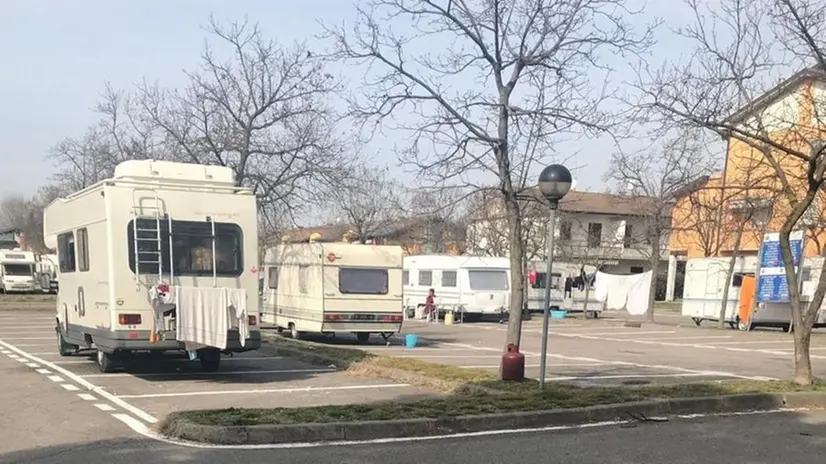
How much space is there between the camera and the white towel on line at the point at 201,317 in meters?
12.4

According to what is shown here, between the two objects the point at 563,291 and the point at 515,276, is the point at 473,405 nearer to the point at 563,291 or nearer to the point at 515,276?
the point at 515,276

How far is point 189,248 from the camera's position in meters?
13.0

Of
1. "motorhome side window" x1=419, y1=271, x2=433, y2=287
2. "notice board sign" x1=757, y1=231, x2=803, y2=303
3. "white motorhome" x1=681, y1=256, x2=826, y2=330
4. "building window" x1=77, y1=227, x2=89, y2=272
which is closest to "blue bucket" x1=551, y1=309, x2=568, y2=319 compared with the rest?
"white motorhome" x1=681, y1=256, x2=826, y2=330

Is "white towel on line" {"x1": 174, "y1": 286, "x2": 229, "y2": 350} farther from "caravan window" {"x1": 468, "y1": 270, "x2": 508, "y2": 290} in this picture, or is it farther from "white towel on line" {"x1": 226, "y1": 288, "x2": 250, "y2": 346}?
"caravan window" {"x1": 468, "y1": 270, "x2": 508, "y2": 290}

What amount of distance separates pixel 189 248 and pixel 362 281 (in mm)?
9588

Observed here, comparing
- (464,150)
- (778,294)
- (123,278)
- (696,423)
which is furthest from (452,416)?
(778,294)

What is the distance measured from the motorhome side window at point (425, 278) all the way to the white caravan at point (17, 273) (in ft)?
91.4

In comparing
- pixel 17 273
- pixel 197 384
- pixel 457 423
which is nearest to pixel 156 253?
pixel 197 384

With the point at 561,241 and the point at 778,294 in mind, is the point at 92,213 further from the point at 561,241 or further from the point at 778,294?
the point at 561,241

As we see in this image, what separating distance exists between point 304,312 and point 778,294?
16.7 metres

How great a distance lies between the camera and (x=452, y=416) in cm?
889

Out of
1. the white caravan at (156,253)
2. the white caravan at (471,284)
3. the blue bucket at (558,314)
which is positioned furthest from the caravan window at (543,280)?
the white caravan at (156,253)

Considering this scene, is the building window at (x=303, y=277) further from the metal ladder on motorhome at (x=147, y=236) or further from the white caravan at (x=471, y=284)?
the white caravan at (x=471, y=284)

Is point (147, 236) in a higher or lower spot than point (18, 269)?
higher
